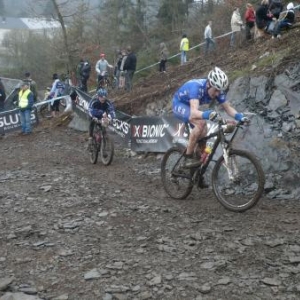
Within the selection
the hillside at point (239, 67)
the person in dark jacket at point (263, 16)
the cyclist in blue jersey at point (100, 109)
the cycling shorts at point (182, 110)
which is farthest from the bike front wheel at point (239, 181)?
the person in dark jacket at point (263, 16)

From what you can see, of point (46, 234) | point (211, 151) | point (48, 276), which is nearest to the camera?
point (48, 276)

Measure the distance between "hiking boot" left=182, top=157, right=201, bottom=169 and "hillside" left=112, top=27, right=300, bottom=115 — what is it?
357 centimetres

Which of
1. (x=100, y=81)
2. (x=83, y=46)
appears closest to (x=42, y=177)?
(x=100, y=81)

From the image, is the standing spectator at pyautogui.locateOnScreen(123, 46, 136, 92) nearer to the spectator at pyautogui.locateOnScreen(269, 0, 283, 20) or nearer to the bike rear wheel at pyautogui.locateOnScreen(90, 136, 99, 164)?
the spectator at pyautogui.locateOnScreen(269, 0, 283, 20)

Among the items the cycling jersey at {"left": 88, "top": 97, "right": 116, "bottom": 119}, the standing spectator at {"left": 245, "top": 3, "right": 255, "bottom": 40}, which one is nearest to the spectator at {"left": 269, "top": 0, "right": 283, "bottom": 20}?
the standing spectator at {"left": 245, "top": 3, "right": 255, "bottom": 40}

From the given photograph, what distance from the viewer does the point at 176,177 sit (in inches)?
288

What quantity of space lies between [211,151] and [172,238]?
5.57ft

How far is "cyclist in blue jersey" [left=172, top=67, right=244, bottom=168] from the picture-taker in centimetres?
645

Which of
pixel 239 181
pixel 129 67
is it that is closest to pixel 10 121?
pixel 129 67

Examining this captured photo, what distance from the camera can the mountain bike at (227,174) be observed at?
6.13m

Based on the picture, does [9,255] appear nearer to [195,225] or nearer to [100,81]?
[195,225]

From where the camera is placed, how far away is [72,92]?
16438 mm

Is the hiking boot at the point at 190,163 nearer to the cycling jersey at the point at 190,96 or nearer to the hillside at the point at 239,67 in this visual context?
the cycling jersey at the point at 190,96

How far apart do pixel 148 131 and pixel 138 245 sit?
20.7 feet
